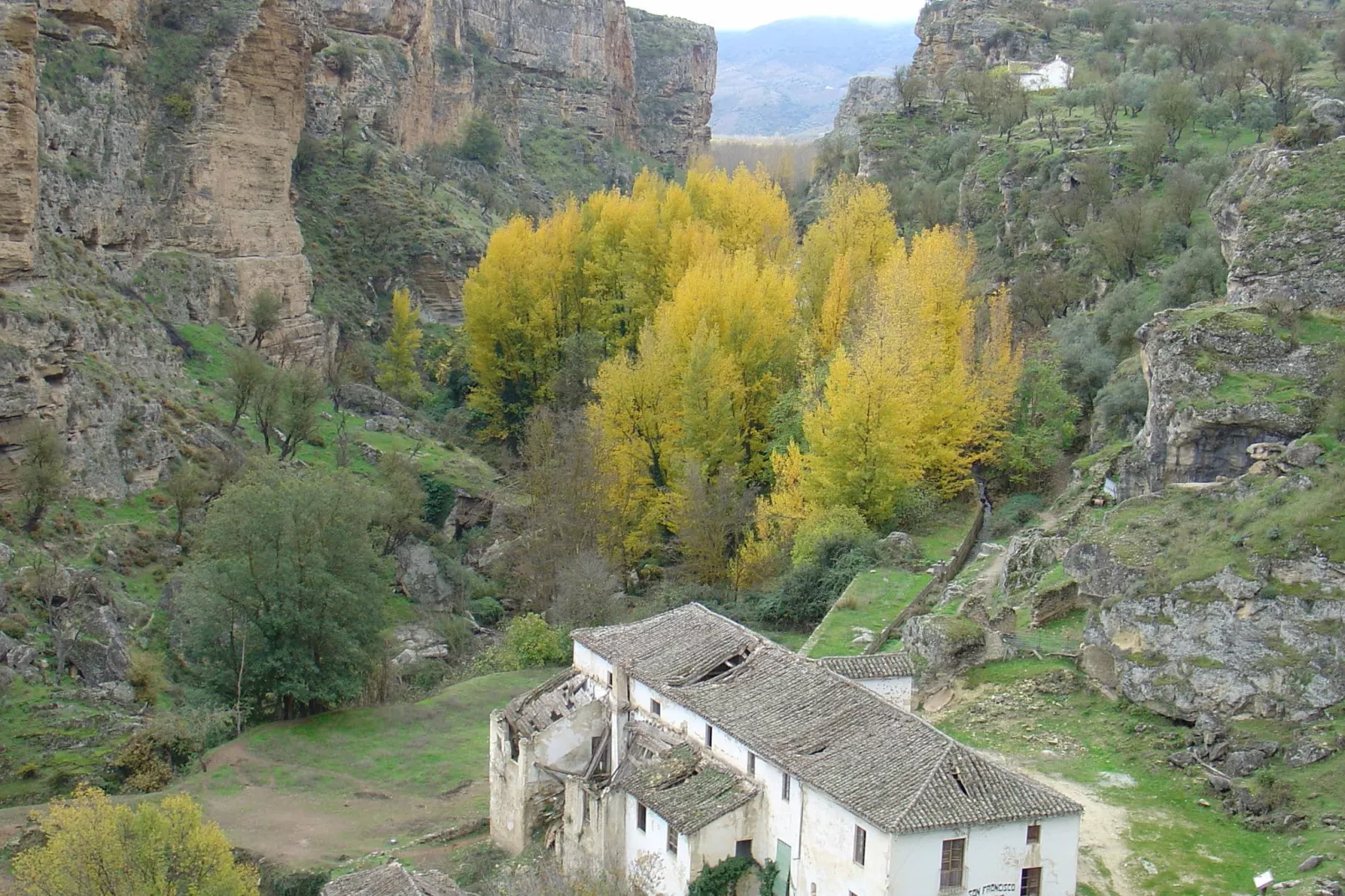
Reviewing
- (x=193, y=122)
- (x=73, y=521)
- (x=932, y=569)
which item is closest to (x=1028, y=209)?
(x=932, y=569)

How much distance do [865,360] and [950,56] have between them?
49.3 meters

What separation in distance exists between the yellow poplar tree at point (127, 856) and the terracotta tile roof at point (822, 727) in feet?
22.7

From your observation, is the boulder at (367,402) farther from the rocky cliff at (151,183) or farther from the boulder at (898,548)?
the boulder at (898,548)

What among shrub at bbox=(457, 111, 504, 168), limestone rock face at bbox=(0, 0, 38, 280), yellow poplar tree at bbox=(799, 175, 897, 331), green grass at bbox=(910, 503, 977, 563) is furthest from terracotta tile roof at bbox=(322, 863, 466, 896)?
shrub at bbox=(457, 111, 504, 168)

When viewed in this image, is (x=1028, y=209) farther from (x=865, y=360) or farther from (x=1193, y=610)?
(x=1193, y=610)

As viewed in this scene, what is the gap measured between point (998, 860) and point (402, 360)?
39.9m

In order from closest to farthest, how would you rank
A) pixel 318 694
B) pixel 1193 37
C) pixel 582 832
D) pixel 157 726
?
pixel 582 832, pixel 157 726, pixel 318 694, pixel 1193 37

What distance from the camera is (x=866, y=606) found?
92.1 feet

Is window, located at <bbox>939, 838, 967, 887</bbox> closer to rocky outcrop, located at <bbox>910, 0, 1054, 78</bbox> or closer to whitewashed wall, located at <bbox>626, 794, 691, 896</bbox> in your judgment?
whitewashed wall, located at <bbox>626, 794, 691, 896</bbox>

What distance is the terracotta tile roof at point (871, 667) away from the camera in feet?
69.2

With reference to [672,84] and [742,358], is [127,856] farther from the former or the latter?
[672,84]

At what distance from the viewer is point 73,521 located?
Result: 107 ft

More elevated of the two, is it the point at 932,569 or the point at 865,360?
the point at 865,360

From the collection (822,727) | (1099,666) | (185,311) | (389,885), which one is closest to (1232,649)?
(1099,666)
